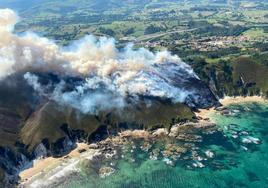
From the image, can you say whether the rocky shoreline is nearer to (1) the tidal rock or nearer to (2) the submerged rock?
(2) the submerged rock

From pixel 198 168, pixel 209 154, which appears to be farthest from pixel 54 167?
pixel 209 154

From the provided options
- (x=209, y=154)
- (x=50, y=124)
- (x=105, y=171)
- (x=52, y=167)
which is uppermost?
(x=50, y=124)

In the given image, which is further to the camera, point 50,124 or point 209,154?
point 50,124

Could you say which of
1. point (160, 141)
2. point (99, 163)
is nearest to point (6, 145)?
point (99, 163)

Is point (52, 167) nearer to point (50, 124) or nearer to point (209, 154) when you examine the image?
point (50, 124)

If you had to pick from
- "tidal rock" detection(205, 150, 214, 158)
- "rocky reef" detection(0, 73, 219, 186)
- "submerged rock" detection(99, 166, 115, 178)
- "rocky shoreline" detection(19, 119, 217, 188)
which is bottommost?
"tidal rock" detection(205, 150, 214, 158)

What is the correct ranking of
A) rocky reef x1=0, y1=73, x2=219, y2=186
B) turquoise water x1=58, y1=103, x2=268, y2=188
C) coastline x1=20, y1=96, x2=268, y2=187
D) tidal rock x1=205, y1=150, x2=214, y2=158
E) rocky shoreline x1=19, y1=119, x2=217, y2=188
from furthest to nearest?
rocky reef x1=0, y1=73, x2=219, y2=186 → tidal rock x1=205, y1=150, x2=214, y2=158 → rocky shoreline x1=19, y1=119, x2=217, y2=188 → coastline x1=20, y1=96, x2=268, y2=187 → turquoise water x1=58, y1=103, x2=268, y2=188

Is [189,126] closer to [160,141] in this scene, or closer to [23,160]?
[160,141]

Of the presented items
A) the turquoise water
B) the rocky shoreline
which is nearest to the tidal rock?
the rocky shoreline

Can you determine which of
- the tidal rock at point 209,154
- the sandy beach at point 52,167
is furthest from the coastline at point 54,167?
the tidal rock at point 209,154
